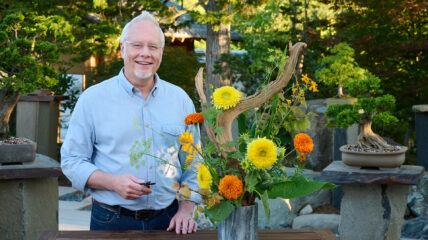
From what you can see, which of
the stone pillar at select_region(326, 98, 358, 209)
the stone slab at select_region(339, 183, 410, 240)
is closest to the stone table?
the stone slab at select_region(339, 183, 410, 240)

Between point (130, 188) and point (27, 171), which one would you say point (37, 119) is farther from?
point (130, 188)

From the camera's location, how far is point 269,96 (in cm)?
184

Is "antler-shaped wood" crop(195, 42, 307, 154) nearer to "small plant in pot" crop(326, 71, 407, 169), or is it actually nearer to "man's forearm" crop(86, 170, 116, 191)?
"man's forearm" crop(86, 170, 116, 191)

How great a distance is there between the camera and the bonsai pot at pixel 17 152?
3781 mm

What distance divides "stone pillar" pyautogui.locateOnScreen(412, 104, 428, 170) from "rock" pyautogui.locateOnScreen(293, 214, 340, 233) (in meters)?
1.31

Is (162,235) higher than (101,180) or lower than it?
lower

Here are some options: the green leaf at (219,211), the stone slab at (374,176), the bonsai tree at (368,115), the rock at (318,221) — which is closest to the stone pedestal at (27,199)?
the stone slab at (374,176)

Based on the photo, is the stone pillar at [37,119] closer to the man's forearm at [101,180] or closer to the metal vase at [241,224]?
the man's forearm at [101,180]

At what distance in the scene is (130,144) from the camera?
2328 mm

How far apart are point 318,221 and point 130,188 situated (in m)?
4.38

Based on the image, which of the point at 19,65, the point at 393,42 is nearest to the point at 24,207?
the point at 19,65

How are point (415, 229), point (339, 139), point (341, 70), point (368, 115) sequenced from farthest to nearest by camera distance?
point (341, 70) < point (339, 139) < point (415, 229) < point (368, 115)

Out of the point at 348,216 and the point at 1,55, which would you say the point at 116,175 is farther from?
the point at 348,216

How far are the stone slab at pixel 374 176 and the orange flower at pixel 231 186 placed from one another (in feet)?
9.67
